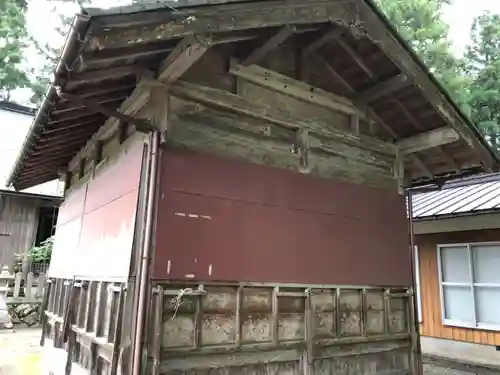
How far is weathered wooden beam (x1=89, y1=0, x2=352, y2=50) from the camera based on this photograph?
3316 millimetres

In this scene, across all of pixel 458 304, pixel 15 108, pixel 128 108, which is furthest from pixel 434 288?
pixel 15 108

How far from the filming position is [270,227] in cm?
483

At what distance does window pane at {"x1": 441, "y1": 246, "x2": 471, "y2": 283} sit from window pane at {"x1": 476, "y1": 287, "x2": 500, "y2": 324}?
0.37 metres

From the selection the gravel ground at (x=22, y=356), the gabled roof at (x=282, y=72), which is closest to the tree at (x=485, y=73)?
the gabled roof at (x=282, y=72)

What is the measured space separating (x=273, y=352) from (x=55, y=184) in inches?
533

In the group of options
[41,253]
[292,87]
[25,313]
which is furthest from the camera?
[41,253]

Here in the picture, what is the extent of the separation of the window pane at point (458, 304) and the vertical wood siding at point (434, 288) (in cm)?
17

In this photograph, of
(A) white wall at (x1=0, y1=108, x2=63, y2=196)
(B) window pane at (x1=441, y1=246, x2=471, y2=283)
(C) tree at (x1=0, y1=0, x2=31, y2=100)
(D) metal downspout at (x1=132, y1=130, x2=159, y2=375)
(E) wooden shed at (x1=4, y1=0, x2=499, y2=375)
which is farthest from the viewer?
(C) tree at (x1=0, y1=0, x2=31, y2=100)

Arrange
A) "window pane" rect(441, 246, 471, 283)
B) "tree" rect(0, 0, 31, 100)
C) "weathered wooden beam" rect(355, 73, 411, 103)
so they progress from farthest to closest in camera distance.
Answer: "tree" rect(0, 0, 31, 100) < "window pane" rect(441, 246, 471, 283) < "weathered wooden beam" rect(355, 73, 411, 103)

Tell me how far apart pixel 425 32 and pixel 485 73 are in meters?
3.79

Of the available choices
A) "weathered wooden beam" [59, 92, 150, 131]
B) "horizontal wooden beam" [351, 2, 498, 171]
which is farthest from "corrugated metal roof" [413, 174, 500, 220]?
"weathered wooden beam" [59, 92, 150, 131]

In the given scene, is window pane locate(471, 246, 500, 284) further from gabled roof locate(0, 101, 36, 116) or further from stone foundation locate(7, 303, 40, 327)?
gabled roof locate(0, 101, 36, 116)

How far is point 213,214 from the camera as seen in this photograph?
4406 millimetres

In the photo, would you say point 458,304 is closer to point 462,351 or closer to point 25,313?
point 462,351
